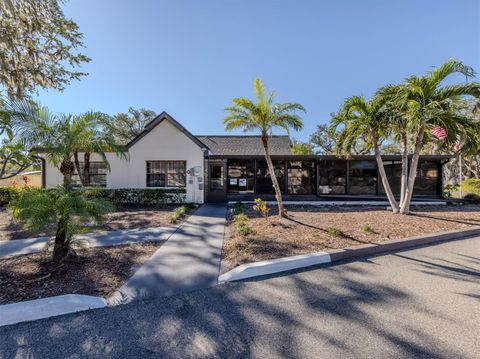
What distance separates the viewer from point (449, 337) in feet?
8.48

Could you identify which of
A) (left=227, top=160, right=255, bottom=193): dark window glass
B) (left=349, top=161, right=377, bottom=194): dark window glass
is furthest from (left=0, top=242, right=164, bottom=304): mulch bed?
(left=349, top=161, right=377, bottom=194): dark window glass

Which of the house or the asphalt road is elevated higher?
the house

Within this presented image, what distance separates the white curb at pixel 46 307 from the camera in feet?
9.68

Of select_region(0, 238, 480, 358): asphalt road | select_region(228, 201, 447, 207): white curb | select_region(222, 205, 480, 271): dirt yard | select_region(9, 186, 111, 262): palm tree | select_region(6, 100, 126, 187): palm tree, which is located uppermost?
select_region(6, 100, 126, 187): palm tree

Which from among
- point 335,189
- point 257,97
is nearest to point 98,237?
point 257,97

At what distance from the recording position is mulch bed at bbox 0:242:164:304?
3513 mm

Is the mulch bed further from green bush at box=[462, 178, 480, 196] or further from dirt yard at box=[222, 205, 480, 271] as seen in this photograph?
green bush at box=[462, 178, 480, 196]

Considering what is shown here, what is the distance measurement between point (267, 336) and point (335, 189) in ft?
45.3

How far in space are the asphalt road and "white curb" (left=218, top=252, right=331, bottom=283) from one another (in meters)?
0.26

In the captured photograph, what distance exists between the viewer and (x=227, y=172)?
14.3 meters

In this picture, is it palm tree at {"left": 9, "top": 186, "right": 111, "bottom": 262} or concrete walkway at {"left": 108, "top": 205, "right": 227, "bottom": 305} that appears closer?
concrete walkway at {"left": 108, "top": 205, "right": 227, "bottom": 305}

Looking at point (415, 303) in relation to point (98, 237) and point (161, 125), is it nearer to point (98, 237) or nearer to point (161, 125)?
point (98, 237)

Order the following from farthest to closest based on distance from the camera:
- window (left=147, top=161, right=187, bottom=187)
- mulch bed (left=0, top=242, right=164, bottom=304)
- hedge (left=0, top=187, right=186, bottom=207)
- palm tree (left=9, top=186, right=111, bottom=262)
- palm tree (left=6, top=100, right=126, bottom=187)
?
window (left=147, top=161, right=187, bottom=187) < hedge (left=0, top=187, right=186, bottom=207) < palm tree (left=6, top=100, right=126, bottom=187) < palm tree (left=9, top=186, right=111, bottom=262) < mulch bed (left=0, top=242, right=164, bottom=304)

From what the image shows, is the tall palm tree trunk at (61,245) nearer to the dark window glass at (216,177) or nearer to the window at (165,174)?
the window at (165,174)
